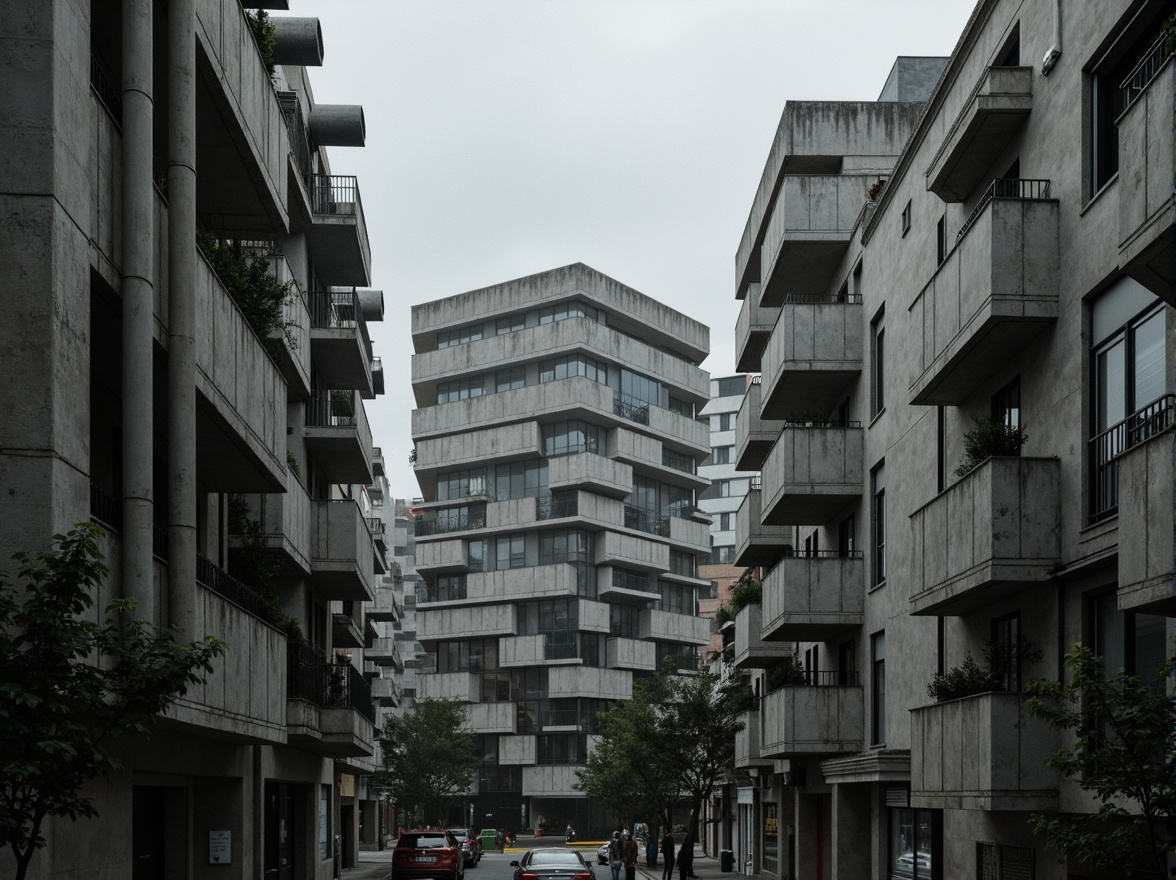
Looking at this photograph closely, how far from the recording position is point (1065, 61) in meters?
17.4

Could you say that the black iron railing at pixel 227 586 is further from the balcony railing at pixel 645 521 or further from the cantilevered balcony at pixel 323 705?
the balcony railing at pixel 645 521

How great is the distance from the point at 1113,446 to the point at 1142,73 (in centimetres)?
377

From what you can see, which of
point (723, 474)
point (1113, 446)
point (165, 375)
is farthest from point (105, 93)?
point (723, 474)

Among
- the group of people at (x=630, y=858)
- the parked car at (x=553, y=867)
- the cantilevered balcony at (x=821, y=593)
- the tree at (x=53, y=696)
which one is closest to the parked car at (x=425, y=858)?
the group of people at (x=630, y=858)

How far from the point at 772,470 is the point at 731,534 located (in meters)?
102

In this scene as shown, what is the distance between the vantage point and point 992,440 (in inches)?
735

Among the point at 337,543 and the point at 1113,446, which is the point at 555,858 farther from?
the point at 1113,446

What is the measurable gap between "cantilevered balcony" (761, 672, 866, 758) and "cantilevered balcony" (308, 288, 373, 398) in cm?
1265

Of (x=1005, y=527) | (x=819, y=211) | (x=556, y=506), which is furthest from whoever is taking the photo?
(x=556, y=506)

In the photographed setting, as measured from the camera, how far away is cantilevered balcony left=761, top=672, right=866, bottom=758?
3001 centimetres

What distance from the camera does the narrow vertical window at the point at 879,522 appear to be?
93.5 ft

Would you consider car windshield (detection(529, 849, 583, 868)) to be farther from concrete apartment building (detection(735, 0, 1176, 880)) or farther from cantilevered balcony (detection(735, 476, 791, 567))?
cantilevered balcony (detection(735, 476, 791, 567))

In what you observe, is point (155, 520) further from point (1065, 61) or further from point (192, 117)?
point (1065, 61)

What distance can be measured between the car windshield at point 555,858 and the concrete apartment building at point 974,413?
4644mm
